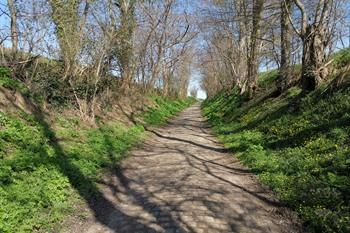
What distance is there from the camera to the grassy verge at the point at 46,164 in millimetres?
7055

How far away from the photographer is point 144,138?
1623 cm

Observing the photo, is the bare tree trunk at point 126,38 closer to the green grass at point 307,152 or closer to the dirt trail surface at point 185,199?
the green grass at point 307,152

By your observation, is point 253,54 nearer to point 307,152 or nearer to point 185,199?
point 307,152

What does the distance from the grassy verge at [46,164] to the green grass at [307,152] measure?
14.5ft

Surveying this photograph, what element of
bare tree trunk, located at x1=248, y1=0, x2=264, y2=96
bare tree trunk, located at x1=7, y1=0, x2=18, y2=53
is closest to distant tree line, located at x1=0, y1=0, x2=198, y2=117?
bare tree trunk, located at x1=7, y1=0, x2=18, y2=53

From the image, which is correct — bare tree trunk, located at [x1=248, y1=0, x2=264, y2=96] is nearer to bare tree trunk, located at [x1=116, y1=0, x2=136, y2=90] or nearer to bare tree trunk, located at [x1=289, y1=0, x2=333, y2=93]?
bare tree trunk, located at [x1=289, y1=0, x2=333, y2=93]

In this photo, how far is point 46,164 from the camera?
9.24 m

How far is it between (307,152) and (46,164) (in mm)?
6840

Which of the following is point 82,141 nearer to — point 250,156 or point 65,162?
point 65,162

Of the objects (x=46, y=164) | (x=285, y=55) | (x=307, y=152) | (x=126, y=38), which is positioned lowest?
(x=46, y=164)

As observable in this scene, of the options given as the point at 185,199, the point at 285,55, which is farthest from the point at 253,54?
the point at 185,199

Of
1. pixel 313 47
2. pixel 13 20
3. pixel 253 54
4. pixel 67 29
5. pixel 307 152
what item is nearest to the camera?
pixel 307 152

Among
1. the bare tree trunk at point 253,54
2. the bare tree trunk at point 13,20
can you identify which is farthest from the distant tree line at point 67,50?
the bare tree trunk at point 253,54

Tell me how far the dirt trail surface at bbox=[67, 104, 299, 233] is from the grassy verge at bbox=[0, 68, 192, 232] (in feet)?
2.06
